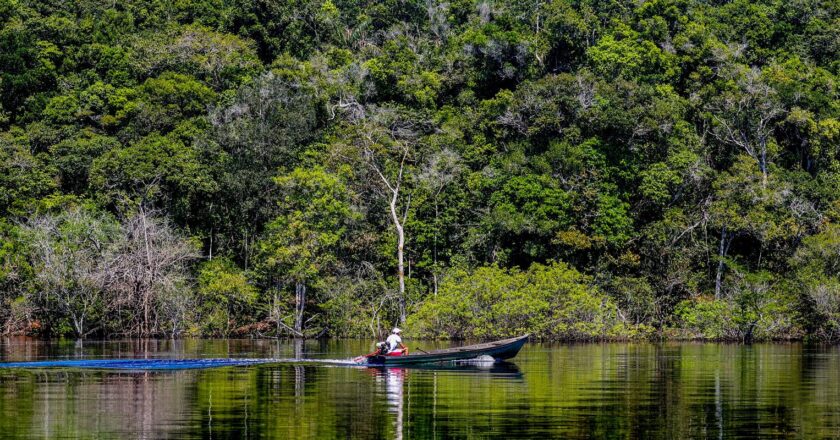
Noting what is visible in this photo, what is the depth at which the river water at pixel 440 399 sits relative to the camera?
19.3 m

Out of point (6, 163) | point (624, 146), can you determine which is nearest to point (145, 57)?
point (6, 163)

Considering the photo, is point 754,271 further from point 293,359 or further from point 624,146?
point 293,359

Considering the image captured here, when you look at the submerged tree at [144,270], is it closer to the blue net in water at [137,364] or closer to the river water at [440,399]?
the river water at [440,399]

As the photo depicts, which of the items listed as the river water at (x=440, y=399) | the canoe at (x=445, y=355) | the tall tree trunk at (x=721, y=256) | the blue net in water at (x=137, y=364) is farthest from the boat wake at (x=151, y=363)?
the tall tree trunk at (x=721, y=256)

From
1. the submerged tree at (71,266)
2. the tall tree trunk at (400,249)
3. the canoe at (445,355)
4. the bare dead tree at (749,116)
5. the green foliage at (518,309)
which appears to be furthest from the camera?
the bare dead tree at (749,116)

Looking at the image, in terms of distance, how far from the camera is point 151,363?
108 feet

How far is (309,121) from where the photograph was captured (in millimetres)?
56844

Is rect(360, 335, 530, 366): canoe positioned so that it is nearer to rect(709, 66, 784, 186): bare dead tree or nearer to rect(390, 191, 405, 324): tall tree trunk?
rect(390, 191, 405, 324): tall tree trunk

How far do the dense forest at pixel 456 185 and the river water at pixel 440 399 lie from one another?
12591mm

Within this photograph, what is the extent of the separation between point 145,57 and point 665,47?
27.7m

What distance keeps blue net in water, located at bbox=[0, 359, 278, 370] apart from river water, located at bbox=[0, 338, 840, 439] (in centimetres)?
53

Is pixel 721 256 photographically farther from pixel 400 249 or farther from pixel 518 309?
pixel 400 249

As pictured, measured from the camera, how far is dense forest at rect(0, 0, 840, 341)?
50.6m

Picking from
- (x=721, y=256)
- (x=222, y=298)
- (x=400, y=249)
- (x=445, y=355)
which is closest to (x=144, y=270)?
(x=222, y=298)
